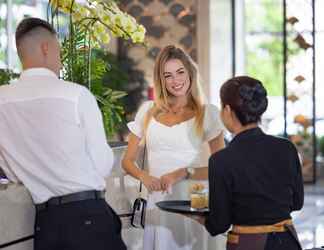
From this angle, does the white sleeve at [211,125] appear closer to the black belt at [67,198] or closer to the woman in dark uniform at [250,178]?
the woman in dark uniform at [250,178]

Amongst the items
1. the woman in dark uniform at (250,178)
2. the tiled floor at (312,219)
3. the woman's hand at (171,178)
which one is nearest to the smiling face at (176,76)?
the woman's hand at (171,178)

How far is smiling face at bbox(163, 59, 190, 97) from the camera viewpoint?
12.8 ft

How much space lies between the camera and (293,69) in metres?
11.3

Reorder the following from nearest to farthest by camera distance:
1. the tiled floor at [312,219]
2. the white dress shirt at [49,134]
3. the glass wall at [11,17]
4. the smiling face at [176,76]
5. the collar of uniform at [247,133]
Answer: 1. the white dress shirt at [49,134]
2. the collar of uniform at [247,133]
3. the smiling face at [176,76]
4. the tiled floor at [312,219]
5. the glass wall at [11,17]

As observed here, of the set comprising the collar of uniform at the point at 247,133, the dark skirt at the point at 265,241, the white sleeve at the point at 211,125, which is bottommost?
the dark skirt at the point at 265,241

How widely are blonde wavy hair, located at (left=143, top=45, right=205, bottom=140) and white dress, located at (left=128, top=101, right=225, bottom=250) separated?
32mm

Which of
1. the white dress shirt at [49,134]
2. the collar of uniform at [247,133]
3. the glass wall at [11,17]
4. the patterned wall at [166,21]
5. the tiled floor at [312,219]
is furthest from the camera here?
the glass wall at [11,17]

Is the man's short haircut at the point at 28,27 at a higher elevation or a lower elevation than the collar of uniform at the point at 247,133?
higher

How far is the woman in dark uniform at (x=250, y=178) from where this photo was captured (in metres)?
3.01

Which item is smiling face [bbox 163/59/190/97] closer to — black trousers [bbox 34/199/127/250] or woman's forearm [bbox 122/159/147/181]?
woman's forearm [bbox 122/159/147/181]

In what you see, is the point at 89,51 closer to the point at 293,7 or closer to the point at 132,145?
the point at 132,145

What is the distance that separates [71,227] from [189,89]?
4.05ft

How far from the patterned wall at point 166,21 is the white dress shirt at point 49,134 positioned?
7177mm

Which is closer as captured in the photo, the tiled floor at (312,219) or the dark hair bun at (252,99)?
the dark hair bun at (252,99)
